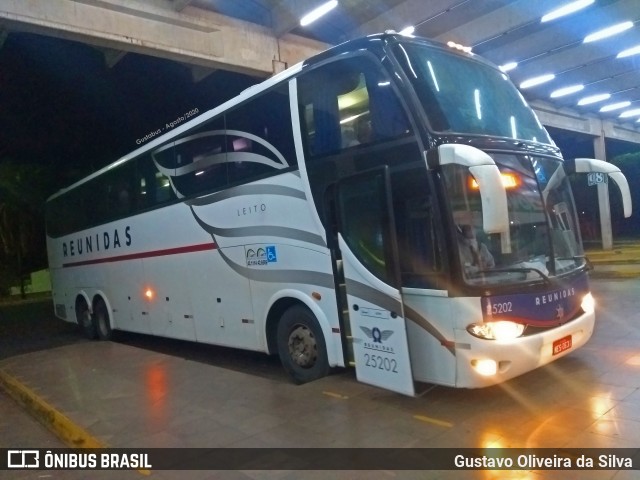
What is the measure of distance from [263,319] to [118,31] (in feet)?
19.4

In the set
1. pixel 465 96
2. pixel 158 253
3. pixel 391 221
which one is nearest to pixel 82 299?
pixel 158 253

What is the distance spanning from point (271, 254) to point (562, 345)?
11.7 feet

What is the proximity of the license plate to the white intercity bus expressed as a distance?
22 millimetres

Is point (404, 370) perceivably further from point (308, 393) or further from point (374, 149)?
point (374, 149)

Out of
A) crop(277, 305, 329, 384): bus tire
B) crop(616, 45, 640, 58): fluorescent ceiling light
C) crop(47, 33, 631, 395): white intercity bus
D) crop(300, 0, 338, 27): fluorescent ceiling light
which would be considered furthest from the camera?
crop(616, 45, 640, 58): fluorescent ceiling light

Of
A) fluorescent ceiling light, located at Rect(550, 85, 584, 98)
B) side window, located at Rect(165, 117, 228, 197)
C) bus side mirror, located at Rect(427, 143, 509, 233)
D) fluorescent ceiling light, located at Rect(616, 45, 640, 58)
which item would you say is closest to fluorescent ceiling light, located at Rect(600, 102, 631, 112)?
fluorescent ceiling light, located at Rect(550, 85, 584, 98)

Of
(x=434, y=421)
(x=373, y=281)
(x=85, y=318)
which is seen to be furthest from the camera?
(x=85, y=318)

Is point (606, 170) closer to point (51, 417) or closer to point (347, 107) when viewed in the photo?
point (347, 107)

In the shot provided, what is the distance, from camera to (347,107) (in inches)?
223

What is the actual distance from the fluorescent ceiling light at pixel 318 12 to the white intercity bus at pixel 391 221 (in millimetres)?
3605

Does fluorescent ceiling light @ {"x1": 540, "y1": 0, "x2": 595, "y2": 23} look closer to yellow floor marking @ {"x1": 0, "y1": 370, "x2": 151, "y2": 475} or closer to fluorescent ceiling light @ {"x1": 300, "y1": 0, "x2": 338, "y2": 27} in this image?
fluorescent ceiling light @ {"x1": 300, "y1": 0, "x2": 338, "y2": 27}

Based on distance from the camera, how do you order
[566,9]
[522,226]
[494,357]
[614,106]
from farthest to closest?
[614,106] < [566,9] < [522,226] < [494,357]

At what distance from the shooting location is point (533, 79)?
48.9 ft

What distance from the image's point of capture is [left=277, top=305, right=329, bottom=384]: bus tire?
624cm
